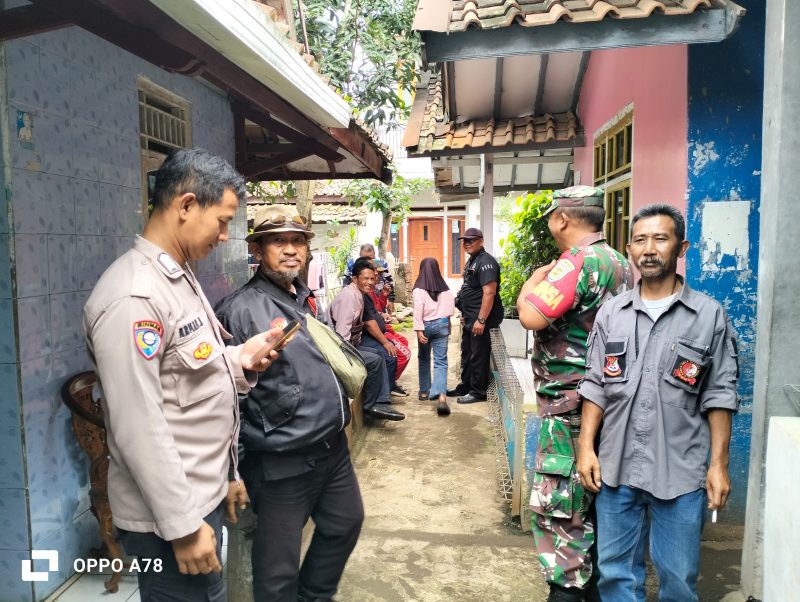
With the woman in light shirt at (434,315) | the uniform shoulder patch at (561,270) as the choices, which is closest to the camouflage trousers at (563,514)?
the uniform shoulder patch at (561,270)

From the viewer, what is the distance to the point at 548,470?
271 cm

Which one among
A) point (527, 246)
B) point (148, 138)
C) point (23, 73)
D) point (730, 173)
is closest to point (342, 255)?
point (527, 246)

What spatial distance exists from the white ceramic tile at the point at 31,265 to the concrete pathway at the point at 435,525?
2.17 metres

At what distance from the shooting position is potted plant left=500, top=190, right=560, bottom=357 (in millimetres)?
6832

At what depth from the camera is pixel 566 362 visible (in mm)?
2764

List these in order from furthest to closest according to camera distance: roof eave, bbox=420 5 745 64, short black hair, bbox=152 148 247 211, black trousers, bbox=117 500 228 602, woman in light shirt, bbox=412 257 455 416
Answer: woman in light shirt, bbox=412 257 455 416, roof eave, bbox=420 5 745 64, short black hair, bbox=152 148 247 211, black trousers, bbox=117 500 228 602

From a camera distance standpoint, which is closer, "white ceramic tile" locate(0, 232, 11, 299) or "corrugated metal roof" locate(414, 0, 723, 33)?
"white ceramic tile" locate(0, 232, 11, 299)

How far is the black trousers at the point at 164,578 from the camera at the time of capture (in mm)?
1706

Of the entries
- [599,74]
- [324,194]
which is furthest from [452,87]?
[324,194]

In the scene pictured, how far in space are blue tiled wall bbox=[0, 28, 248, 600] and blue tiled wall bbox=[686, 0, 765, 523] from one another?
3.41 metres

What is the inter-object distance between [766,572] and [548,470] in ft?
3.09

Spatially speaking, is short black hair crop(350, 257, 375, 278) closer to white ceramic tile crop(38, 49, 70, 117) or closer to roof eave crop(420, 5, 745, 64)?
roof eave crop(420, 5, 745, 64)

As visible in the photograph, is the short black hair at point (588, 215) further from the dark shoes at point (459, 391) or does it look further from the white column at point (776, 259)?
the dark shoes at point (459, 391)

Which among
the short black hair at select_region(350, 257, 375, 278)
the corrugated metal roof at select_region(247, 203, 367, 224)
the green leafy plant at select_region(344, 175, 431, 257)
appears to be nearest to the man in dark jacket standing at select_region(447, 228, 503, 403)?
the short black hair at select_region(350, 257, 375, 278)
